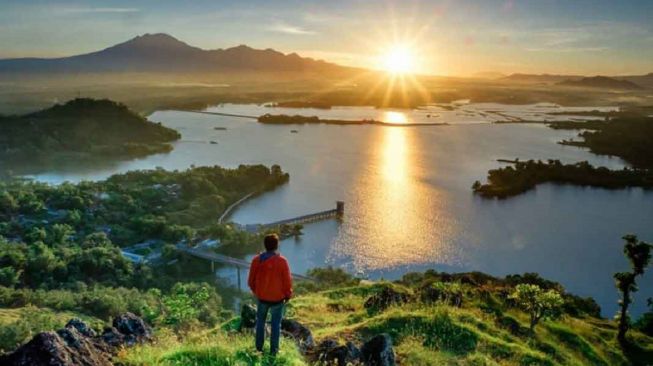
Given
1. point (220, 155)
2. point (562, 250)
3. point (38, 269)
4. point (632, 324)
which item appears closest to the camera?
point (632, 324)

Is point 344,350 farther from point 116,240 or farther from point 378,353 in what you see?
point 116,240

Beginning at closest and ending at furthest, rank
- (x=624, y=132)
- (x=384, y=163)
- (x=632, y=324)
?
(x=632, y=324) → (x=384, y=163) → (x=624, y=132)

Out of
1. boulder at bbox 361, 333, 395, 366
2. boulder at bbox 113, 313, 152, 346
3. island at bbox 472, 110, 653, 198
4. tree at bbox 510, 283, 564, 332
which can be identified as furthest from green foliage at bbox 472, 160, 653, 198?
boulder at bbox 113, 313, 152, 346

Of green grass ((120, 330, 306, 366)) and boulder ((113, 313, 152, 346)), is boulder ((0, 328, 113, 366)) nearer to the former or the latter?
green grass ((120, 330, 306, 366))

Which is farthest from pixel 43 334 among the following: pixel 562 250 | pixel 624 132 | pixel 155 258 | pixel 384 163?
pixel 624 132

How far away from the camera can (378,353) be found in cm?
711

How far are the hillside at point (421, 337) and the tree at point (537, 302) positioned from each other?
1.13 ft

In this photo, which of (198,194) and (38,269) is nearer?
(38,269)

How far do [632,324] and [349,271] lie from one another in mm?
16143

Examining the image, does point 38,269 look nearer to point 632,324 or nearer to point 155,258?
point 155,258

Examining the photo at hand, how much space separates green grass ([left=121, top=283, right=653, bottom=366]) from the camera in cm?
571

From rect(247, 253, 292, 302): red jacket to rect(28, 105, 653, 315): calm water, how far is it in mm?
26968

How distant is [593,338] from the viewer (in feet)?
51.0

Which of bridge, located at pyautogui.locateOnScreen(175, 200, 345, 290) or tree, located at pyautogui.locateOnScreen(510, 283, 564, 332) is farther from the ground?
tree, located at pyautogui.locateOnScreen(510, 283, 564, 332)
